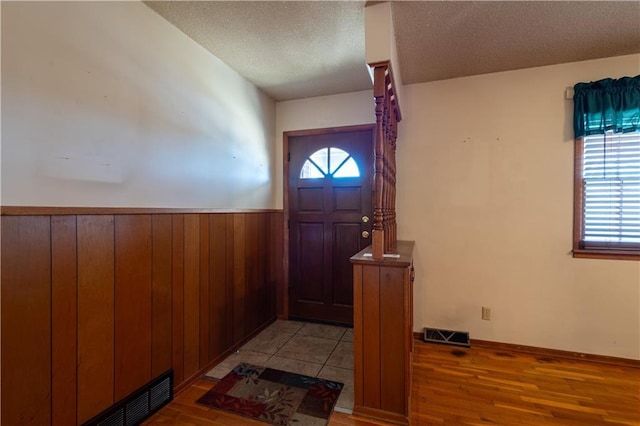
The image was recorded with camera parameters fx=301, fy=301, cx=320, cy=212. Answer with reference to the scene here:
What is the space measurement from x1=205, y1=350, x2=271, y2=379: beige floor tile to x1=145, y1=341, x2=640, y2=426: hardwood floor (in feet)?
0.36

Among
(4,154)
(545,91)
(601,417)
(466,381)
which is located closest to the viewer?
(4,154)

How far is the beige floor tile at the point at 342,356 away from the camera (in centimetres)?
240

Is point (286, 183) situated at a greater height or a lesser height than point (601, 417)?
greater

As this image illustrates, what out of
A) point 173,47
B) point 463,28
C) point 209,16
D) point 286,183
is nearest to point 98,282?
point 173,47

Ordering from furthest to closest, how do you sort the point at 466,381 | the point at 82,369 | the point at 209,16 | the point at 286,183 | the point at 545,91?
1. the point at 286,183
2. the point at 545,91
3. the point at 466,381
4. the point at 209,16
5. the point at 82,369

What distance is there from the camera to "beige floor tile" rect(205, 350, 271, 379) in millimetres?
2268

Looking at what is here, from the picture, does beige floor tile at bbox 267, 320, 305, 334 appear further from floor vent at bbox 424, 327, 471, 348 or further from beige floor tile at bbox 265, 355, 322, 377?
floor vent at bbox 424, 327, 471, 348

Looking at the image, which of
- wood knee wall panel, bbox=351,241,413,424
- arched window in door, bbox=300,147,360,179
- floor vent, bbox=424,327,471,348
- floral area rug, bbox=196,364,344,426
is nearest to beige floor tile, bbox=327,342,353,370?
floral area rug, bbox=196,364,344,426

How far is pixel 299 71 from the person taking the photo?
2.70 m

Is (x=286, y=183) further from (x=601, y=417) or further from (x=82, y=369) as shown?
(x=601, y=417)

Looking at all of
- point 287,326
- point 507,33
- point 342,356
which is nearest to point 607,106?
point 507,33

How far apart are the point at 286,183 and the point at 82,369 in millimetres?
2388

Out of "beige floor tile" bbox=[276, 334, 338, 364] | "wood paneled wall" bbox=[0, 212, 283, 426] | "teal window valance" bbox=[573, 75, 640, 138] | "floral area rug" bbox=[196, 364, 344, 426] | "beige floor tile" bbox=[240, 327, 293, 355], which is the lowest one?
"beige floor tile" bbox=[240, 327, 293, 355]

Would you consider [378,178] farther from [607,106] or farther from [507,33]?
[607,106]
